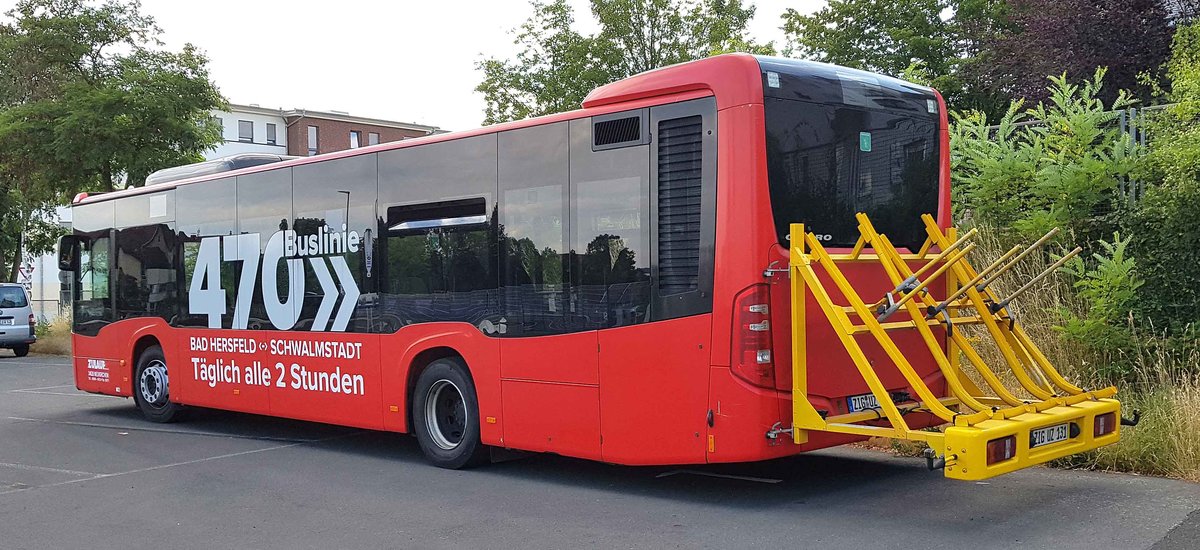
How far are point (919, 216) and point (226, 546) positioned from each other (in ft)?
17.8

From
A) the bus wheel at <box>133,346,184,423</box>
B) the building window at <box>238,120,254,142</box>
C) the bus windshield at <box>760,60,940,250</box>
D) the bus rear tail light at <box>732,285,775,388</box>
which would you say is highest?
the building window at <box>238,120,254,142</box>

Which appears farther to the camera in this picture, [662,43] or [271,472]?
[662,43]

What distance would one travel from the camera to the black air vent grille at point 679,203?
292 inches

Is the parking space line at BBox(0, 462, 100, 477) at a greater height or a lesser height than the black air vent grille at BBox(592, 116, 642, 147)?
lesser

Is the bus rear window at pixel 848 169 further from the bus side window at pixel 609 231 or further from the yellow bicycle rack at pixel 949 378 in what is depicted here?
the bus side window at pixel 609 231

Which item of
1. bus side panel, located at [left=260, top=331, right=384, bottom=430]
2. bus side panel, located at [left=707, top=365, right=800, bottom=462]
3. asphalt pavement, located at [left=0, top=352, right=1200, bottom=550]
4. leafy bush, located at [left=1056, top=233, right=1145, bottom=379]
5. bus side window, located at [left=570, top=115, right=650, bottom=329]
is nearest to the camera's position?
asphalt pavement, located at [left=0, top=352, right=1200, bottom=550]

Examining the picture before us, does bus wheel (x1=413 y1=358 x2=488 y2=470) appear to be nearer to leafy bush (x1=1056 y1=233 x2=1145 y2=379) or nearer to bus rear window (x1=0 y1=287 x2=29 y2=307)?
leafy bush (x1=1056 y1=233 x2=1145 y2=379)

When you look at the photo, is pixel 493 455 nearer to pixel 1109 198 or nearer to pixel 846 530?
pixel 846 530

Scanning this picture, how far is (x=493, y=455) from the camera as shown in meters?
9.40

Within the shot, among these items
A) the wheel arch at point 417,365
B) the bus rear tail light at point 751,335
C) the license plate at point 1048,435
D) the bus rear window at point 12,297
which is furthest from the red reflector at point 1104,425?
the bus rear window at point 12,297

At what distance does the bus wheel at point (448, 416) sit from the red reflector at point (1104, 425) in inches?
184

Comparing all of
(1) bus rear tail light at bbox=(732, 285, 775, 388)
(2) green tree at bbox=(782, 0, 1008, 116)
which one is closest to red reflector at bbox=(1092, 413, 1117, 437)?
(1) bus rear tail light at bbox=(732, 285, 775, 388)

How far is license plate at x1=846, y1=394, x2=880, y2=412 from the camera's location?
7.53m

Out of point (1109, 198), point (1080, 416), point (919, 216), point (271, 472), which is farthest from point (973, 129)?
point (271, 472)
